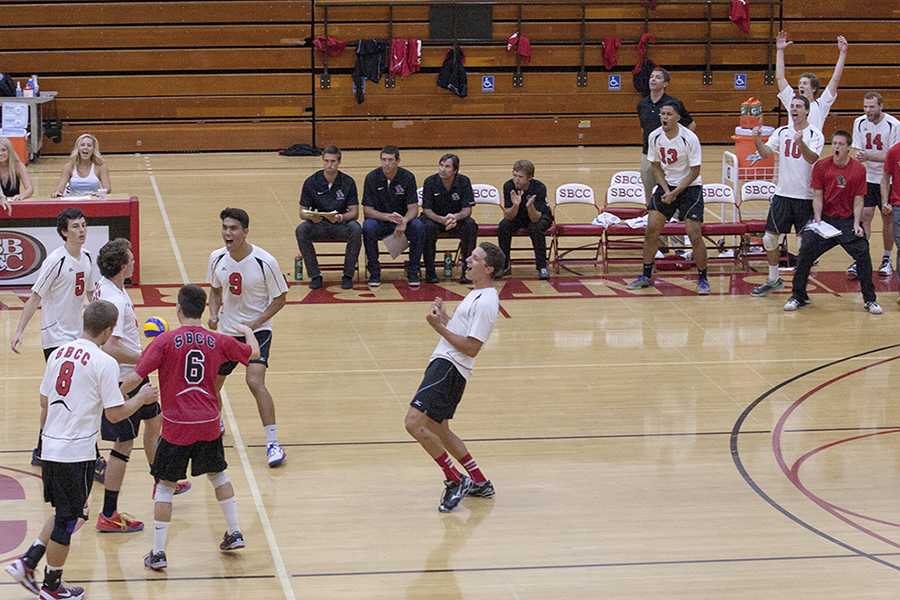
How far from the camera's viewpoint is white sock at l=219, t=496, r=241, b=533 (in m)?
7.95

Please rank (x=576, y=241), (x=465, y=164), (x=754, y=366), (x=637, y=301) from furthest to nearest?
(x=465, y=164)
(x=576, y=241)
(x=637, y=301)
(x=754, y=366)

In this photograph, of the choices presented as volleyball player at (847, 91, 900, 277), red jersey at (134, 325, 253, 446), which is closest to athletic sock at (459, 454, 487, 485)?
red jersey at (134, 325, 253, 446)

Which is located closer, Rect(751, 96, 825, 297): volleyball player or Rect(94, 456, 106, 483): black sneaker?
Rect(94, 456, 106, 483): black sneaker

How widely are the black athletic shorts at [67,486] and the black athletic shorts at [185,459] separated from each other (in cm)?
54

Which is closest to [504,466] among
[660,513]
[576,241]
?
[660,513]

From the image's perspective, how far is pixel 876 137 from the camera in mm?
15062

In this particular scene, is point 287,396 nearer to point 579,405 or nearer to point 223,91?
point 579,405

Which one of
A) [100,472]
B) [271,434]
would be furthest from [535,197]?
[100,472]

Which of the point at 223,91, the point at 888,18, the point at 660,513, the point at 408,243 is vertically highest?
the point at 888,18

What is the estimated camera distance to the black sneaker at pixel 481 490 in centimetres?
898

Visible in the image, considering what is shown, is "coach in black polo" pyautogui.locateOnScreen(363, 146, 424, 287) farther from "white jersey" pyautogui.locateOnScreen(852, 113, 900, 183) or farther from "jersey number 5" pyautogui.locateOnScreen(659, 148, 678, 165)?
"white jersey" pyautogui.locateOnScreen(852, 113, 900, 183)

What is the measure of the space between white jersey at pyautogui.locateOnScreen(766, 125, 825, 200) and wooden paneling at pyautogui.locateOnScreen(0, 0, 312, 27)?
1193 cm

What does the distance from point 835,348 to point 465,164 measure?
11002 millimetres

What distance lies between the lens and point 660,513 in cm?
879
